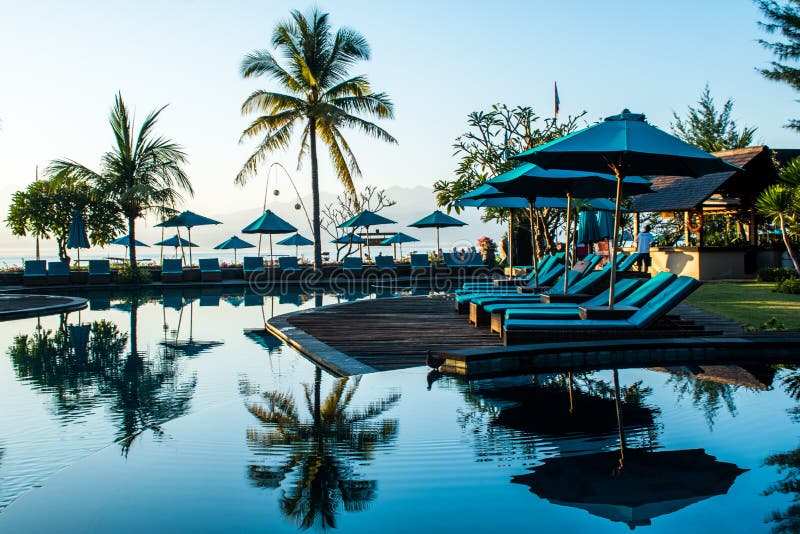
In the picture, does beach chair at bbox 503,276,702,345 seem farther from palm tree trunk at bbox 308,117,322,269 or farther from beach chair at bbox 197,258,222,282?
beach chair at bbox 197,258,222,282

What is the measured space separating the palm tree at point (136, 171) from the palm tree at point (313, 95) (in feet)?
10.0

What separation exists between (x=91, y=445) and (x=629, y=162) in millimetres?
6078

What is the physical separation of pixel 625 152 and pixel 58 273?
21245 mm

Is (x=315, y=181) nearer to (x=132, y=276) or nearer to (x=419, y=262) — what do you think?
(x=419, y=262)

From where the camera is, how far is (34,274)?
23.0 metres

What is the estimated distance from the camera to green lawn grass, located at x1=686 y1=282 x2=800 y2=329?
428 inches

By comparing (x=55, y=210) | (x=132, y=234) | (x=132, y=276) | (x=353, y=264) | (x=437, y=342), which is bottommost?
→ (x=437, y=342)

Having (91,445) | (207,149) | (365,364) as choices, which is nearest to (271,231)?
(207,149)

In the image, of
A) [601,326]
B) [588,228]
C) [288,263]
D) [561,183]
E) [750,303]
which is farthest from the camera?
[288,263]

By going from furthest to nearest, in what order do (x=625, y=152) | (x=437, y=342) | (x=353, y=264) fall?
1. (x=353, y=264)
2. (x=437, y=342)
3. (x=625, y=152)

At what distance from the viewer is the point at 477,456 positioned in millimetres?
4277

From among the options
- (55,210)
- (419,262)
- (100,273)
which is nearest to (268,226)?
(419,262)

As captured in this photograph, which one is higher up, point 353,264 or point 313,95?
point 313,95

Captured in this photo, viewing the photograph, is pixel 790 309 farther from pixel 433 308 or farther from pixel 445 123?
pixel 445 123
